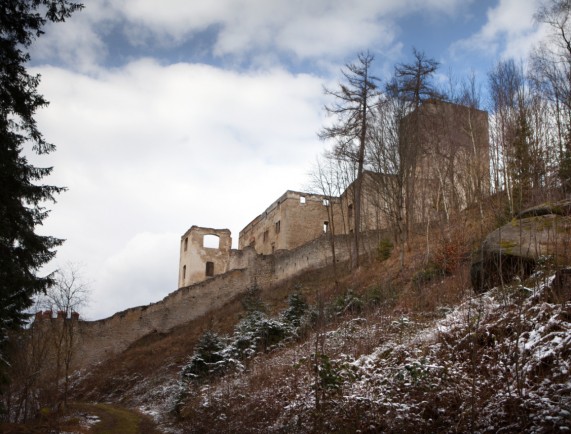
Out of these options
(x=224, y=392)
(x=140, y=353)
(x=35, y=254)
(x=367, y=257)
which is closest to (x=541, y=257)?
(x=224, y=392)

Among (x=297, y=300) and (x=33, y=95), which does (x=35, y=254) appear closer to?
(x=33, y=95)

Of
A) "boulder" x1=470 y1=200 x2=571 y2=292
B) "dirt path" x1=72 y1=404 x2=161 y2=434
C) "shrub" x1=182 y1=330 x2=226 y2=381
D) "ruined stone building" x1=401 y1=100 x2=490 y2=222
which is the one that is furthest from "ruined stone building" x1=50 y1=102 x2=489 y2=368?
"dirt path" x1=72 y1=404 x2=161 y2=434

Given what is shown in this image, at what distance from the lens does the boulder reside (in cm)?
905

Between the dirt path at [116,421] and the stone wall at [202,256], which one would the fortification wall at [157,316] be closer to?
the stone wall at [202,256]

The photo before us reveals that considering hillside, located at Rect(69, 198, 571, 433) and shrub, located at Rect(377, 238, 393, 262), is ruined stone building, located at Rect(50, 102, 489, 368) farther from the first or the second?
hillside, located at Rect(69, 198, 571, 433)

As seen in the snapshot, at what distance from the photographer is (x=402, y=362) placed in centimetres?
871

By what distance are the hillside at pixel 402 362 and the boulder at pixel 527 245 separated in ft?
1.50

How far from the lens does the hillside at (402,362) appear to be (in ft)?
20.8

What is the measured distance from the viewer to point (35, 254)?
41.2 ft

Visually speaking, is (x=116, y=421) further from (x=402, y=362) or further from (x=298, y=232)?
(x=298, y=232)

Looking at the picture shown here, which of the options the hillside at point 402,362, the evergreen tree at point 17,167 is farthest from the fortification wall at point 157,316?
the evergreen tree at point 17,167

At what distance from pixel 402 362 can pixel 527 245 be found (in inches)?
138

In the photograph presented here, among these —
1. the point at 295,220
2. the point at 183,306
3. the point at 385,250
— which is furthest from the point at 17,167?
the point at 295,220

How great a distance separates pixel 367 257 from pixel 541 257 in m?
16.3
